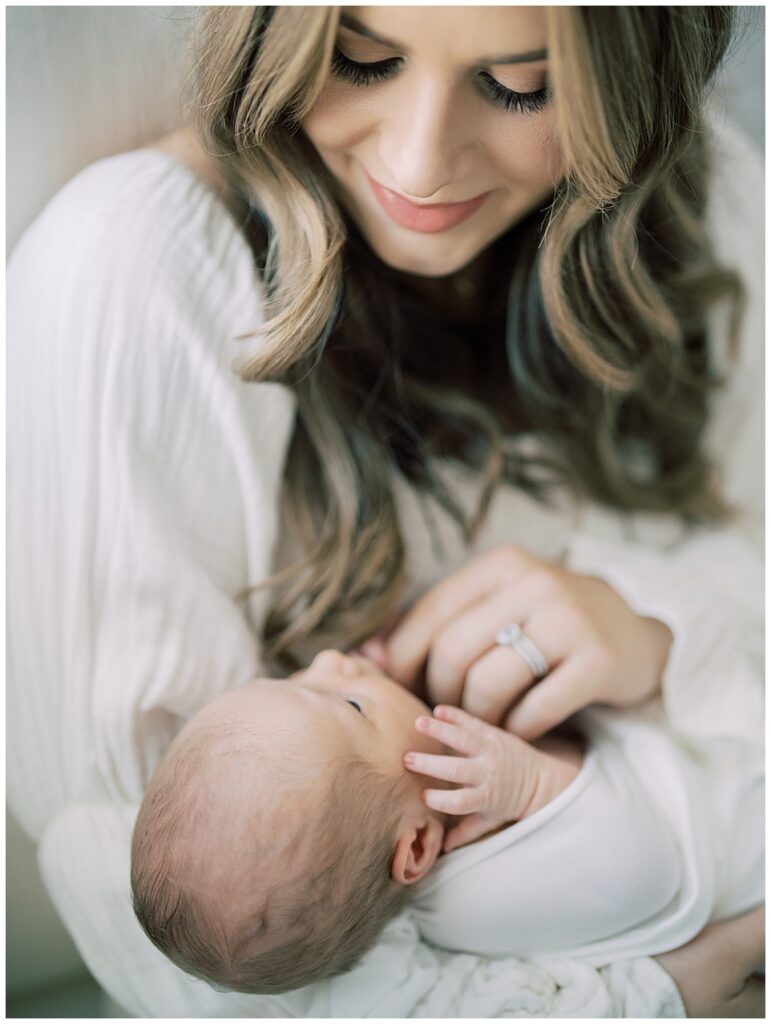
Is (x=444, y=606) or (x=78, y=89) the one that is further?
(x=444, y=606)

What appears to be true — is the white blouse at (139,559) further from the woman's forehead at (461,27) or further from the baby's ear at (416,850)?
the woman's forehead at (461,27)

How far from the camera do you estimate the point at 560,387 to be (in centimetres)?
122

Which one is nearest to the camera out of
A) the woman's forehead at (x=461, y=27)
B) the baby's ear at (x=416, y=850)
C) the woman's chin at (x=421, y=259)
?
the woman's forehead at (x=461, y=27)

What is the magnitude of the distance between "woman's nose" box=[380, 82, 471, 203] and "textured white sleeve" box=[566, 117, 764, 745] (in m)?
0.41

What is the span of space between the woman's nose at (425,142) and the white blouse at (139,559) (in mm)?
213

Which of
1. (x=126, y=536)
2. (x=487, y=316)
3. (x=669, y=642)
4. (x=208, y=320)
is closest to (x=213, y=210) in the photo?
(x=208, y=320)

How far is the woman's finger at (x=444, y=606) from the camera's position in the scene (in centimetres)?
100

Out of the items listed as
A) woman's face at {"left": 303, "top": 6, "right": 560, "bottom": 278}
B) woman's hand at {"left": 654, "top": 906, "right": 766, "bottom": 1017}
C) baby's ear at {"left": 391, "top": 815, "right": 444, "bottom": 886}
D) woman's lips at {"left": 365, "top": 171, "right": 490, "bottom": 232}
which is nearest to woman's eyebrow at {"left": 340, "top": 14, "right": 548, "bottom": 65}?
woman's face at {"left": 303, "top": 6, "right": 560, "bottom": 278}

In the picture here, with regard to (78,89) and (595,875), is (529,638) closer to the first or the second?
(595,875)

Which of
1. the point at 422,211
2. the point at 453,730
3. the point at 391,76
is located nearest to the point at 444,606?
the point at 453,730

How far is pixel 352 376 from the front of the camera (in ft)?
3.52

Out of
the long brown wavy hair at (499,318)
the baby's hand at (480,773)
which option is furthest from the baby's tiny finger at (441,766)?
the long brown wavy hair at (499,318)

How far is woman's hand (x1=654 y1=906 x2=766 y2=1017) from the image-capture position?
916mm

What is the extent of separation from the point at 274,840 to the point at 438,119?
1.95ft
